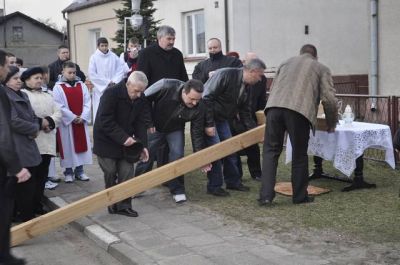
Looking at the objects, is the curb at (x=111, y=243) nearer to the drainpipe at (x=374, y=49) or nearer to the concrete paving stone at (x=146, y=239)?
the concrete paving stone at (x=146, y=239)

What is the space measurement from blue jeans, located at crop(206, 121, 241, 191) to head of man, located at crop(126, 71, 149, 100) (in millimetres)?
1400

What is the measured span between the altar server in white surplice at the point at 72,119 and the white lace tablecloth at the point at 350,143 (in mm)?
3272

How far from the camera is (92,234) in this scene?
6.25 m

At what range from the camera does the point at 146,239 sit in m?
5.86

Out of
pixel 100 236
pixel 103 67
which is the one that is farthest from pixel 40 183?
pixel 103 67

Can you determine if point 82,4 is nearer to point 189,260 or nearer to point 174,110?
point 174,110

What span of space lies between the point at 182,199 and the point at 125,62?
4.66 meters

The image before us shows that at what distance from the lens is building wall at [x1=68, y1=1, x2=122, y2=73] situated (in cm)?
2308

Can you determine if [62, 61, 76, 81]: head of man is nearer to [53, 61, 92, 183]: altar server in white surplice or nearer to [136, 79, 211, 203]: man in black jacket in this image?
[53, 61, 92, 183]: altar server in white surplice

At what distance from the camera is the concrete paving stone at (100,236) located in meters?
5.87

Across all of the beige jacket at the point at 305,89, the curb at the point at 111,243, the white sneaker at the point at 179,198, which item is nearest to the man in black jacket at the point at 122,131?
the curb at the point at 111,243

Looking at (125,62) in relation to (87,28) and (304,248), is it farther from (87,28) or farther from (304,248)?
(87,28)

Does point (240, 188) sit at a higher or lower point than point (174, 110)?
lower

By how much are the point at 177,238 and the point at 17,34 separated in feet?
105
